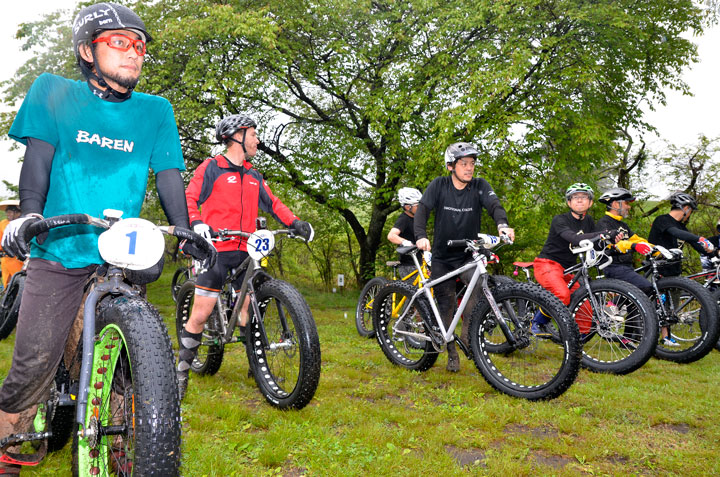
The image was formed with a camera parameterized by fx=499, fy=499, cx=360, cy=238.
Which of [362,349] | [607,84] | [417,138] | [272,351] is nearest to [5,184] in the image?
[417,138]

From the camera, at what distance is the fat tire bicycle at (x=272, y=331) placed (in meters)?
3.72

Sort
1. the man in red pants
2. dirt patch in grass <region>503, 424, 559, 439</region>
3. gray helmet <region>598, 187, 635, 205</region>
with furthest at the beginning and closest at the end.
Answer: gray helmet <region>598, 187, 635, 205</region>
the man in red pants
dirt patch in grass <region>503, 424, 559, 439</region>

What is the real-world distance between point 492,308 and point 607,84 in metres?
11.0

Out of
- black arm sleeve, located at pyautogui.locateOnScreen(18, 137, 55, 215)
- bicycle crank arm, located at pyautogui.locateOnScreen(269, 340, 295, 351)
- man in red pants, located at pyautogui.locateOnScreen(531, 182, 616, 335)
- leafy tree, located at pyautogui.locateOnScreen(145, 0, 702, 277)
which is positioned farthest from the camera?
leafy tree, located at pyautogui.locateOnScreen(145, 0, 702, 277)

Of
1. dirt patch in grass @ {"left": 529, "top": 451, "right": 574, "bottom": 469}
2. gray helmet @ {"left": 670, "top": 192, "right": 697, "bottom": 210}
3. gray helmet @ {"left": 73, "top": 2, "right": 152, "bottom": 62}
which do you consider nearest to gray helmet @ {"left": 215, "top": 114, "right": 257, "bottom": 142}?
gray helmet @ {"left": 73, "top": 2, "right": 152, "bottom": 62}

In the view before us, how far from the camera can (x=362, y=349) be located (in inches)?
275

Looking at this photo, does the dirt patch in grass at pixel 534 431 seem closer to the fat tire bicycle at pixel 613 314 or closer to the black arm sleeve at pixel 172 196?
the fat tire bicycle at pixel 613 314

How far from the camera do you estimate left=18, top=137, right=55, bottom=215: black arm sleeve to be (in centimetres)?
210

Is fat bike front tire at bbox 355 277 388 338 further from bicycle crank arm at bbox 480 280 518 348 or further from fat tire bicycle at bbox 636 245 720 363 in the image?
fat tire bicycle at bbox 636 245 720 363

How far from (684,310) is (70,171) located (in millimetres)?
7210

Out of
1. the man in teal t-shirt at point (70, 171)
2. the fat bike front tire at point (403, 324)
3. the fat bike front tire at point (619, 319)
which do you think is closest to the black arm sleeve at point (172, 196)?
the man in teal t-shirt at point (70, 171)

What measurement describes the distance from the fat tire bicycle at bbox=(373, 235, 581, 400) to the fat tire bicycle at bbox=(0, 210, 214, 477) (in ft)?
9.81

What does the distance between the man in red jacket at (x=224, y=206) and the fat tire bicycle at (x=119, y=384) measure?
2056mm

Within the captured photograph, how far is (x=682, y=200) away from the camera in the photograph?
7609mm
